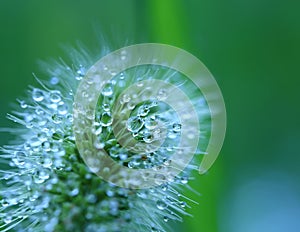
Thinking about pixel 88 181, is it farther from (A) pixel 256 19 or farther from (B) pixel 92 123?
(A) pixel 256 19

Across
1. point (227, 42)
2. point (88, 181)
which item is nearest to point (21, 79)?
point (227, 42)

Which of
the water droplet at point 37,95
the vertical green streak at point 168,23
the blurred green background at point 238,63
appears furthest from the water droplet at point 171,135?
the blurred green background at point 238,63

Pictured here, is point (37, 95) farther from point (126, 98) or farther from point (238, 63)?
point (238, 63)

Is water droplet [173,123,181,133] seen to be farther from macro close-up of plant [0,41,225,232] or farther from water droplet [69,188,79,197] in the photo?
water droplet [69,188,79,197]

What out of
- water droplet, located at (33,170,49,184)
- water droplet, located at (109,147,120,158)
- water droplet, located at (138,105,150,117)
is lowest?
water droplet, located at (33,170,49,184)

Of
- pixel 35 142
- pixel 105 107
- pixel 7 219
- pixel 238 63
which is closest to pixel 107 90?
pixel 105 107

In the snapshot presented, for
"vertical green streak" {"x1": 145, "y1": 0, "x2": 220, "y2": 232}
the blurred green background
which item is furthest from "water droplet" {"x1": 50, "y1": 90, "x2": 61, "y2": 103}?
the blurred green background

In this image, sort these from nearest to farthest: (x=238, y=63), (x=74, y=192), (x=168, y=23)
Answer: (x=74, y=192), (x=168, y=23), (x=238, y=63)
